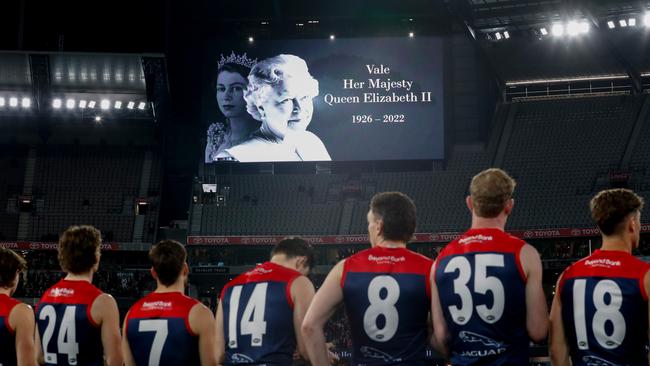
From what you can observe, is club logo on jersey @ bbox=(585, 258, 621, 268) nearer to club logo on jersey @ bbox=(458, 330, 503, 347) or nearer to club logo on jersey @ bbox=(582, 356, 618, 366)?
club logo on jersey @ bbox=(582, 356, 618, 366)

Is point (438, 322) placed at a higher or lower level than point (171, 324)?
higher

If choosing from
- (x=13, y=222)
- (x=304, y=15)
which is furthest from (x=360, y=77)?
(x=13, y=222)

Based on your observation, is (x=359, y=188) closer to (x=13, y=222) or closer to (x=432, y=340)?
(x=13, y=222)

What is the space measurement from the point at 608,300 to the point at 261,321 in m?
2.67

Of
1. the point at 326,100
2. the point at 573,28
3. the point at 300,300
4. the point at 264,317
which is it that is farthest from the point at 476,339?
the point at 573,28

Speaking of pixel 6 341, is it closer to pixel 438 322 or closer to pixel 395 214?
pixel 395 214

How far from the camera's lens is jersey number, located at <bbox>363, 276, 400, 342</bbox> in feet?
18.0

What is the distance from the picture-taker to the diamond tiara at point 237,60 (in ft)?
140

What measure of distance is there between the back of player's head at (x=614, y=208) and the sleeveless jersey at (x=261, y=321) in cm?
246

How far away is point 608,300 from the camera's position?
5305 mm

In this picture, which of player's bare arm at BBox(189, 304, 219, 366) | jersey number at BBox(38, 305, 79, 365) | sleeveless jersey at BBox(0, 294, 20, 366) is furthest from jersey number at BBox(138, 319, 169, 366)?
sleeveless jersey at BBox(0, 294, 20, 366)

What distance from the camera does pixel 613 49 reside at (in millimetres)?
41594

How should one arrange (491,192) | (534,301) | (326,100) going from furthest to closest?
(326,100) → (491,192) → (534,301)

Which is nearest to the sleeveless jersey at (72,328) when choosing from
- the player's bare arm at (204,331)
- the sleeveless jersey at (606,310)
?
the player's bare arm at (204,331)
